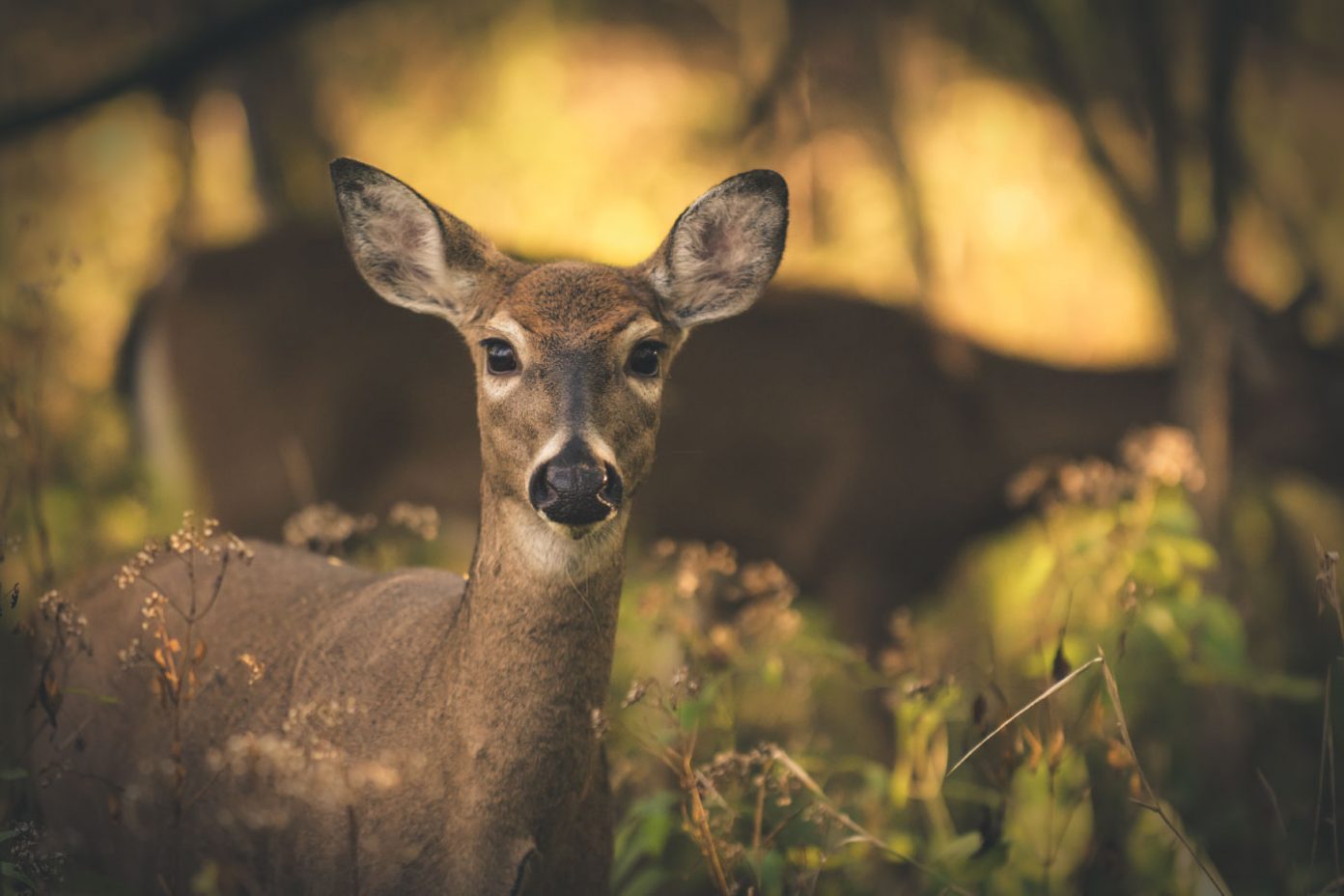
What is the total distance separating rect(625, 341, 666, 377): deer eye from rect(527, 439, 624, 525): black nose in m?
0.39

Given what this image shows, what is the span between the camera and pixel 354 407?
25.1 feet

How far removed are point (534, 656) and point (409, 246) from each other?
3.71 feet

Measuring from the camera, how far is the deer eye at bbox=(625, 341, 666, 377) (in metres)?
3.32

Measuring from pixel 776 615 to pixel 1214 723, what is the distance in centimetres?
195

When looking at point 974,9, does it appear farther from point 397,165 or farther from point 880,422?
point 397,165

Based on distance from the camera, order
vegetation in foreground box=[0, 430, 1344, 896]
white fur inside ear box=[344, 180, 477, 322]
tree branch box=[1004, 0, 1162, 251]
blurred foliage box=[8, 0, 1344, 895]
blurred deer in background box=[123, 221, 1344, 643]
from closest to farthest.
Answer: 1. vegetation in foreground box=[0, 430, 1344, 896]
2. white fur inside ear box=[344, 180, 477, 322]
3. blurred foliage box=[8, 0, 1344, 895]
4. tree branch box=[1004, 0, 1162, 251]
5. blurred deer in background box=[123, 221, 1344, 643]

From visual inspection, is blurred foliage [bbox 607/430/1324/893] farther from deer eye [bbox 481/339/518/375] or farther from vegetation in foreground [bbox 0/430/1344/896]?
deer eye [bbox 481/339/518/375]

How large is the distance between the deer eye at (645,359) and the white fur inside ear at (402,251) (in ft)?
1.63

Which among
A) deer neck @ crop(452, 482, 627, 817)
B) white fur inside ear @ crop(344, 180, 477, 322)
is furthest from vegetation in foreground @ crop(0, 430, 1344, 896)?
white fur inside ear @ crop(344, 180, 477, 322)

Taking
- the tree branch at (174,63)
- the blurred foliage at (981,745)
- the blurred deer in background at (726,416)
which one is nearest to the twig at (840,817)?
the blurred foliage at (981,745)

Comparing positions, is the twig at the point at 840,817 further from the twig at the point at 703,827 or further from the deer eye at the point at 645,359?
the deer eye at the point at 645,359

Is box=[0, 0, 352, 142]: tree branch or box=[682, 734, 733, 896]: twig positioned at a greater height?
box=[0, 0, 352, 142]: tree branch

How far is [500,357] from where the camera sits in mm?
3295

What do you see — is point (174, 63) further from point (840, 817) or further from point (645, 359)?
point (840, 817)
